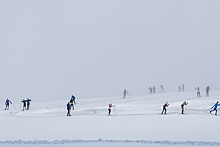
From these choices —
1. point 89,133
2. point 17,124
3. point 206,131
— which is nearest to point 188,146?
point 206,131

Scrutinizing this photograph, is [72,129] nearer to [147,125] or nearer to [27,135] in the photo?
[27,135]

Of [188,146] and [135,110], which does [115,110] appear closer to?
[135,110]

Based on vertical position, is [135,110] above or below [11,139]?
above

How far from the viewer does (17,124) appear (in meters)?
32.7

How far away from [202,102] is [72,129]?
2380cm

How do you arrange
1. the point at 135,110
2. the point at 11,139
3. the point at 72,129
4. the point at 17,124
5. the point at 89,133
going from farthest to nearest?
the point at 135,110, the point at 17,124, the point at 72,129, the point at 89,133, the point at 11,139

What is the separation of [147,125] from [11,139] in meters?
10.3

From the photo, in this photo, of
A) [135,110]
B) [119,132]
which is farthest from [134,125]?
[135,110]

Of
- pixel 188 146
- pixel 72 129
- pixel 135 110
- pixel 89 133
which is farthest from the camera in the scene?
pixel 135 110

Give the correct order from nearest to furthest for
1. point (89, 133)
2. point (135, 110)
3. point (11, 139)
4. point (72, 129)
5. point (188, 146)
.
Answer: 1. point (188, 146)
2. point (11, 139)
3. point (89, 133)
4. point (72, 129)
5. point (135, 110)

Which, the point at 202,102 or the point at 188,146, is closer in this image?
the point at 188,146

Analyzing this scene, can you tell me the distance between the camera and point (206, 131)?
85.3 feet

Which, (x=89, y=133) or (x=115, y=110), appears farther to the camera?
(x=115, y=110)

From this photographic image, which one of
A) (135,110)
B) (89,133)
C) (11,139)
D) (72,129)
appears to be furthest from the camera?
(135,110)
